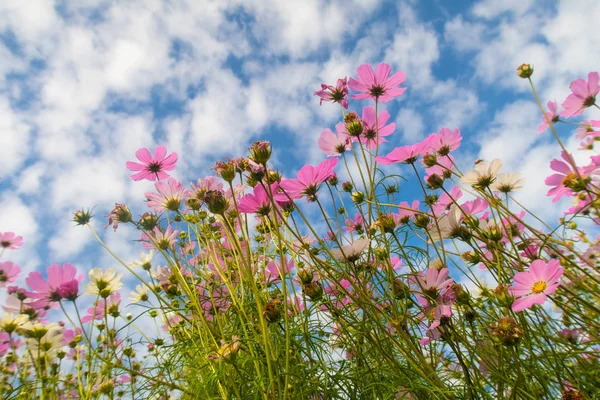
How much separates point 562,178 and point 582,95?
11.6 inches

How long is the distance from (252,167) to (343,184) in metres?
0.65

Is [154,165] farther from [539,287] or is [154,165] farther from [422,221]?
[539,287]

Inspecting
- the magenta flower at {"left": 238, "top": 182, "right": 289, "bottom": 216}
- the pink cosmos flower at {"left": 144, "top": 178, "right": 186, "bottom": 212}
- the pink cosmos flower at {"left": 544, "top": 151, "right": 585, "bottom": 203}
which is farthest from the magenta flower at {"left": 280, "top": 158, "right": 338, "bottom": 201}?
the pink cosmos flower at {"left": 544, "top": 151, "right": 585, "bottom": 203}

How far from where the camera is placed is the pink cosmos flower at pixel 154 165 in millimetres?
945

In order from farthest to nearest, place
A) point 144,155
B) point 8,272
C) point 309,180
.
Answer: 1. point 8,272
2. point 144,155
3. point 309,180

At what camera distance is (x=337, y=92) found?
3.11 feet

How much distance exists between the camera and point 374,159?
32.5 inches

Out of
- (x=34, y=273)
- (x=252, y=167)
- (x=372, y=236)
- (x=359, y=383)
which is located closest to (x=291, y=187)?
(x=252, y=167)

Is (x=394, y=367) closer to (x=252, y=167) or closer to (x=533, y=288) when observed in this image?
(x=533, y=288)

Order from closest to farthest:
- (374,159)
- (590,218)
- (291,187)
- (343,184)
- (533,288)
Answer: (533,288)
(291,187)
(374,159)
(590,218)
(343,184)

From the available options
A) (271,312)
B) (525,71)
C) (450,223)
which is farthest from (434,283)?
(525,71)

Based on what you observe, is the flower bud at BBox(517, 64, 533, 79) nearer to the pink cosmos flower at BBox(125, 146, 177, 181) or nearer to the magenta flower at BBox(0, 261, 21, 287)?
the pink cosmos flower at BBox(125, 146, 177, 181)

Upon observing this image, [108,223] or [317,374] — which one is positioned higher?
[108,223]

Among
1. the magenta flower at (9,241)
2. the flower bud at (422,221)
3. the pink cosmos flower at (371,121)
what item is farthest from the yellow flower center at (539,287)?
the magenta flower at (9,241)
